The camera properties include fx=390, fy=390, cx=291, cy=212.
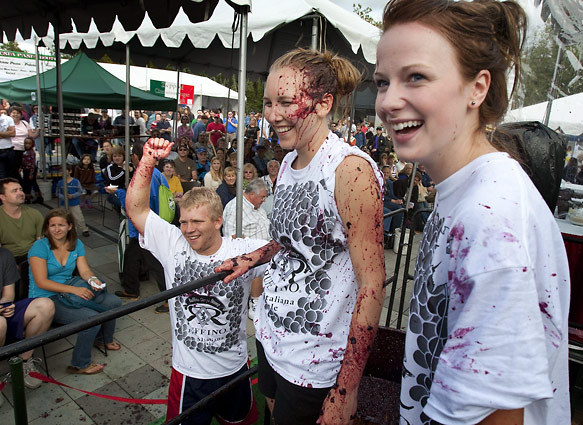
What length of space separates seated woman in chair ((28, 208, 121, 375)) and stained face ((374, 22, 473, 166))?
354 centimetres

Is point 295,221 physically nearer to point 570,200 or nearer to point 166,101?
point 570,200

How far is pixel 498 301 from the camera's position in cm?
63

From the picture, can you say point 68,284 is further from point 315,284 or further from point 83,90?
point 83,90

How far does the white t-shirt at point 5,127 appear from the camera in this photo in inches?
341

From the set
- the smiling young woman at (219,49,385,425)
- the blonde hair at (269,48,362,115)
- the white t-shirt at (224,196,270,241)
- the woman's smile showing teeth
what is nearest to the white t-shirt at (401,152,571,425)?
the woman's smile showing teeth

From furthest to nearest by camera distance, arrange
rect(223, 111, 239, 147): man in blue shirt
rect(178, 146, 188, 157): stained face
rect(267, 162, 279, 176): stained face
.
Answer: rect(223, 111, 239, 147): man in blue shirt → rect(178, 146, 188, 157): stained face → rect(267, 162, 279, 176): stained face

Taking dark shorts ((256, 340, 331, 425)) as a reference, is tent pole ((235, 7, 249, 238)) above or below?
above

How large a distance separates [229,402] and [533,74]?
17.9ft

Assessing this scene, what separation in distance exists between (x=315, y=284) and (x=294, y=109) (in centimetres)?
63

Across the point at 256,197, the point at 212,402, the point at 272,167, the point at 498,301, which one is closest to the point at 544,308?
the point at 498,301

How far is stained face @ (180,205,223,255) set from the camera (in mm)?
2123

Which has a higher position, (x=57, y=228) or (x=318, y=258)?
(x=318, y=258)

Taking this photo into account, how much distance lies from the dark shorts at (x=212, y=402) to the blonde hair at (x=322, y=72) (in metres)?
1.53

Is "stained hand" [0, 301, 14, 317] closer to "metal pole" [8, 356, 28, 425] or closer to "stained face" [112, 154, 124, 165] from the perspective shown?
"metal pole" [8, 356, 28, 425]
